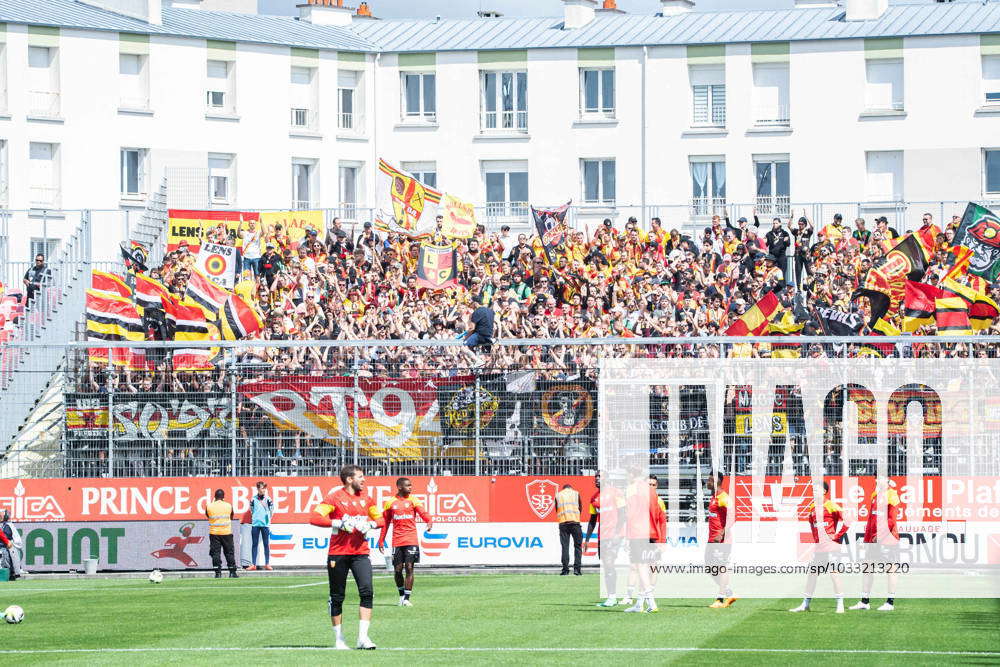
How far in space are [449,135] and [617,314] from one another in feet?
101

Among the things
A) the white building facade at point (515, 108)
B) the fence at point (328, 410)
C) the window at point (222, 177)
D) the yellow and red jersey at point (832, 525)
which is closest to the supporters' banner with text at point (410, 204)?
the fence at point (328, 410)

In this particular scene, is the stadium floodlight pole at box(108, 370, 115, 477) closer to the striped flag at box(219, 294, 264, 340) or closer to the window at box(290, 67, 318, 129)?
the striped flag at box(219, 294, 264, 340)

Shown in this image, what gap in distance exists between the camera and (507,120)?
212 ft

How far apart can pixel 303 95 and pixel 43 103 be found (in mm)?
10052

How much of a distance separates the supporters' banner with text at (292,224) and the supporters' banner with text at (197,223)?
0.39 m

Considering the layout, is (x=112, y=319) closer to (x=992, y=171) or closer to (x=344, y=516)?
(x=344, y=516)

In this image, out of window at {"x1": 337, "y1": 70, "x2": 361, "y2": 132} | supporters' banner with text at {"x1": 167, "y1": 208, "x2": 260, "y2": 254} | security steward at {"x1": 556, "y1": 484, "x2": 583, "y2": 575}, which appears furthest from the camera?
window at {"x1": 337, "y1": 70, "x2": 361, "y2": 132}

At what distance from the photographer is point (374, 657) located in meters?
18.6

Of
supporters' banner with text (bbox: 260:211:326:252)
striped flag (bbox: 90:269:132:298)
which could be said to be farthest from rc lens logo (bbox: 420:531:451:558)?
supporters' banner with text (bbox: 260:211:326:252)

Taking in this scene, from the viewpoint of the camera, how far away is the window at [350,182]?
64750 mm

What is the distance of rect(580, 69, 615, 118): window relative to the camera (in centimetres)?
6378

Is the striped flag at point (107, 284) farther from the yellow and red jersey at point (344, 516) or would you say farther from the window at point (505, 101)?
the window at point (505, 101)

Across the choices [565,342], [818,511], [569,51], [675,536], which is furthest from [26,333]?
[569,51]

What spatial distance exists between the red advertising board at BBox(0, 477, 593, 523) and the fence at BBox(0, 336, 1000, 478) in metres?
0.22
